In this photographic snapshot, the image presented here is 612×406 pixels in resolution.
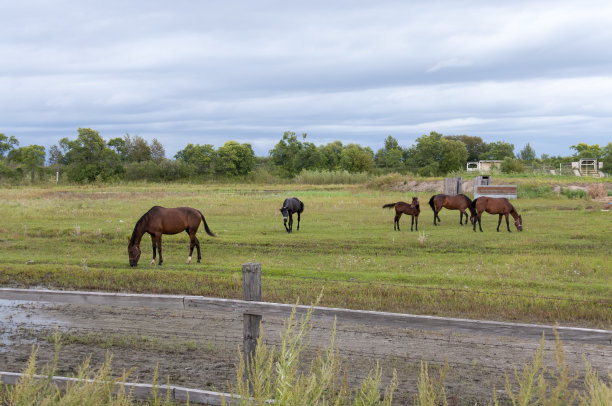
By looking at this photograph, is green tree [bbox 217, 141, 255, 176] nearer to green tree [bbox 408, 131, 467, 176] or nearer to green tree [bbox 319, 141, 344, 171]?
green tree [bbox 319, 141, 344, 171]

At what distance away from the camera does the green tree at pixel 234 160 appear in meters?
75.1

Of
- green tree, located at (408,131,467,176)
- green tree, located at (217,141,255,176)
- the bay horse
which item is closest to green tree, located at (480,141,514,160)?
green tree, located at (408,131,467,176)

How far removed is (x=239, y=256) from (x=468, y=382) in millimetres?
10167

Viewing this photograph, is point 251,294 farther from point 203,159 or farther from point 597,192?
point 203,159

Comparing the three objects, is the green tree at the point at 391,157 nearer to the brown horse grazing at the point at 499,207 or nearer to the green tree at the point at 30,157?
the green tree at the point at 30,157

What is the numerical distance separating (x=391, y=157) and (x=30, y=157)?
187 feet

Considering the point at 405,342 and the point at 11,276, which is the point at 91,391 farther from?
the point at 11,276

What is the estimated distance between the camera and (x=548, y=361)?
700 cm

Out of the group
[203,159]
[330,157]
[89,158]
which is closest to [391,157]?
[330,157]

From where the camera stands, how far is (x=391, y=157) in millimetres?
90188

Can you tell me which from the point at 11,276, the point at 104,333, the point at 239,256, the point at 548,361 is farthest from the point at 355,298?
the point at 11,276

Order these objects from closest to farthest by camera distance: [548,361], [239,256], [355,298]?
[548,361] < [355,298] < [239,256]

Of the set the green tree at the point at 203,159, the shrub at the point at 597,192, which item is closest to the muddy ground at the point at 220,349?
the shrub at the point at 597,192

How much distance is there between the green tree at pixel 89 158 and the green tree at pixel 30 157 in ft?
30.9
